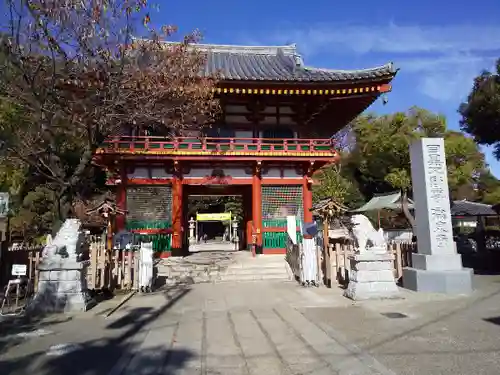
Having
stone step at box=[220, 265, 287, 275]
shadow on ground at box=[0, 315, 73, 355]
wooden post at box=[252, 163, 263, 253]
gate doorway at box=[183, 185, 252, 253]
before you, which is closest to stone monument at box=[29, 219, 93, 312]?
shadow on ground at box=[0, 315, 73, 355]

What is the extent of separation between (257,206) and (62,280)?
1069cm

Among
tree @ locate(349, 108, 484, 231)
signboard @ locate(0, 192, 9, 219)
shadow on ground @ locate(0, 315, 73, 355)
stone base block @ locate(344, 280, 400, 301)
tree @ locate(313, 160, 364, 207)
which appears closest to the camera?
shadow on ground @ locate(0, 315, 73, 355)

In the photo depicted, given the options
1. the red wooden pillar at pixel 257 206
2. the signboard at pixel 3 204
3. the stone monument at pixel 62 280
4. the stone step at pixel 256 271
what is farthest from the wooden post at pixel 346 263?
the signboard at pixel 3 204

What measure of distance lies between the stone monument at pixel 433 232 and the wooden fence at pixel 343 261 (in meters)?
1.01

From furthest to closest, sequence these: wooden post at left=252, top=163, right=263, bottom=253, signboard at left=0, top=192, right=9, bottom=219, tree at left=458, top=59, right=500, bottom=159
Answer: wooden post at left=252, top=163, right=263, bottom=253 < tree at left=458, top=59, right=500, bottom=159 < signboard at left=0, top=192, right=9, bottom=219

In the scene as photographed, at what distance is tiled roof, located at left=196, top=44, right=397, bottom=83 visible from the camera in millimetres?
16898

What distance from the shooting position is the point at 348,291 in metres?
9.12

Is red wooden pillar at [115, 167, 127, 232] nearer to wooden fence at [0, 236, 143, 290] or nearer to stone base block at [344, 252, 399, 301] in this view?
wooden fence at [0, 236, 143, 290]

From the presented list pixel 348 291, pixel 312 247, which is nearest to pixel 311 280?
pixel 312 247

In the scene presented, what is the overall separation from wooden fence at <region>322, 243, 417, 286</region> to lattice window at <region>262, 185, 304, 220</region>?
20.6ft

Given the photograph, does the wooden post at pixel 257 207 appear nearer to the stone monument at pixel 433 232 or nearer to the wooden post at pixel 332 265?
the wooden post at pixel 332 265

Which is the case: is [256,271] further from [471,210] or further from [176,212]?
[471,210]

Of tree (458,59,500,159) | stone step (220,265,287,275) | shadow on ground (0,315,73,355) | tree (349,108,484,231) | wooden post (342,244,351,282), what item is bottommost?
shadow on ground (0,315,73,355)

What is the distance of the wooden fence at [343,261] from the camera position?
435 inches
